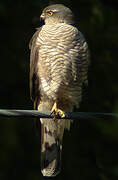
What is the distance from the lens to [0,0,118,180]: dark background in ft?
21.0

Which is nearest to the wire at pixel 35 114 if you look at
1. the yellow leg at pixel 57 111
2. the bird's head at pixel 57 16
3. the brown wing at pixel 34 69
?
the yellow leg at pixel 57 111

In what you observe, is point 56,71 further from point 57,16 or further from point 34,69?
point 57,16

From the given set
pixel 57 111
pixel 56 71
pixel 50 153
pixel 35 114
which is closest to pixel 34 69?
pixel 56 71

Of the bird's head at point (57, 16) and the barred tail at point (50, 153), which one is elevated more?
the bird's head at point (57, 16)

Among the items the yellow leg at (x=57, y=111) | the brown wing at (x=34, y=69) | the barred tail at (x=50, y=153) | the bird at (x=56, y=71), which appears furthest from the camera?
the barred tail at (x=50, y=153)

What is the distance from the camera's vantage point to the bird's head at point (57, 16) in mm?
5603

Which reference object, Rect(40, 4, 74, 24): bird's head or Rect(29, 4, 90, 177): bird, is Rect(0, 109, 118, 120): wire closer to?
Rect(29, 4, 90, 177): bird

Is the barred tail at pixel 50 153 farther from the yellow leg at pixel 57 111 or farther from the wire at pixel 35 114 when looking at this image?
the wire at pixel 35 114

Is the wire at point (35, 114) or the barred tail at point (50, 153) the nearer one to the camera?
the wire at point (35, 114)

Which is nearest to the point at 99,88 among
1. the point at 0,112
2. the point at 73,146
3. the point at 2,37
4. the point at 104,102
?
the point at 104,102

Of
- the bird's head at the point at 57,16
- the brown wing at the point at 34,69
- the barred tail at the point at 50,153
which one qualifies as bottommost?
the barred tail at the point at 50,153

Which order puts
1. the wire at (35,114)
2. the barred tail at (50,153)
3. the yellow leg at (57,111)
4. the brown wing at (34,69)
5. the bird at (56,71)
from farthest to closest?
the barred tail at (50,153) < the brown wing at (34,69) < the bird at (56,71) < the yellow leg at (57,111) < the wire at (35,114)

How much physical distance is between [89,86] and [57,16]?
1.09 meters

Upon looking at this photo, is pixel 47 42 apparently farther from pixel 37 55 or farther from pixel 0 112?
pixel 0 112
